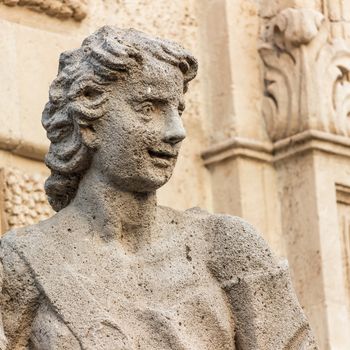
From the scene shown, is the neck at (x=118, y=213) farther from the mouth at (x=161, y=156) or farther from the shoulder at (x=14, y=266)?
the shoulder at (x=14, y=266)

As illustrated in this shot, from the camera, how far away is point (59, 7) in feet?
39.0

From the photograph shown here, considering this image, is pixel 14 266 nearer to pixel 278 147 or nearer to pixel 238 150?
pixel 238 150

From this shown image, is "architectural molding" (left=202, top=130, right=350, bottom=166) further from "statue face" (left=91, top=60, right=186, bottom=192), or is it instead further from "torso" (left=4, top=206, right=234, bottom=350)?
"statue face" (left=91, top=60, right=186, bottom=192)

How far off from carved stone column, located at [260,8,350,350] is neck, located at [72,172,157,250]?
105 inches

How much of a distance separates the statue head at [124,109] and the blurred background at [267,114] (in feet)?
7.96

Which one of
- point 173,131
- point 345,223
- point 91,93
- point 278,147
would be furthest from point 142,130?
point 345,223

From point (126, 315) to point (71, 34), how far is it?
2.95 meters

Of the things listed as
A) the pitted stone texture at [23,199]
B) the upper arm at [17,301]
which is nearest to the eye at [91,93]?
the upper arm at [17,301]

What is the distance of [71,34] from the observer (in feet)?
39.2

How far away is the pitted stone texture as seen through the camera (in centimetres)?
1149

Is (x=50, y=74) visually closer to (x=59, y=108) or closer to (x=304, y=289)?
(x=304, y=289)

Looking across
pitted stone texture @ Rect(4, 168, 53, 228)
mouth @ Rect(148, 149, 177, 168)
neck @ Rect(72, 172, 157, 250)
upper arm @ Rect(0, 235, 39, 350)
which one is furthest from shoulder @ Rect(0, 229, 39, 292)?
pitted stone texture @ Rect(4, 168, 53, 228)

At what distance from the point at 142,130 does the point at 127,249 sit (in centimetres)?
38

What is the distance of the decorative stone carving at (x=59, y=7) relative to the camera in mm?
11789
